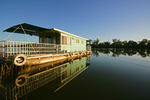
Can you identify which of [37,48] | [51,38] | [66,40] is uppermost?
[51,38]

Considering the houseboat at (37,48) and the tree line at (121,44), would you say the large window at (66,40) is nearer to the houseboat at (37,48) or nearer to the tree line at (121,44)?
the houseboat at (37,48)

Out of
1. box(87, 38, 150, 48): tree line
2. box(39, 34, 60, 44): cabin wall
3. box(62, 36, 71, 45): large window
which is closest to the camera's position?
box(62, 36, 71, 45): large window

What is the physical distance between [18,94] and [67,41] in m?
7.91

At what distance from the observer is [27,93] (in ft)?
8.94

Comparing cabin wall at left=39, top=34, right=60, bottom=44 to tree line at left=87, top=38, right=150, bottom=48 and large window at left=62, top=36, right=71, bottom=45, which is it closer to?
large window at left=62, top=36, right=71, bottom=45

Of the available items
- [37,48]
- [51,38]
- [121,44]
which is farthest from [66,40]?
[121,44]

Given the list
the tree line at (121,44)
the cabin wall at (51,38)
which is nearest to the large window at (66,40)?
the cabin wall at (51,38)

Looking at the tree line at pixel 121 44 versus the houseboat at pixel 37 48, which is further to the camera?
the tree line at pixel 121 44

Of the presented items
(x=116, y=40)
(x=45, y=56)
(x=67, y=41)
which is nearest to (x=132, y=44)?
(x=116, y=40)

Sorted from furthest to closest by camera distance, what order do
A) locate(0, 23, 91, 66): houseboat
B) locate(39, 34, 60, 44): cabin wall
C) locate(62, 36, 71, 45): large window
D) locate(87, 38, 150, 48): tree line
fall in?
locate(87, 38, 150, 48): tree line, locate(39, 34, 60, 44): cabin wall, locate(62, 36, 71, 45): large window, locate(0, 23, 91, 66): houseboat

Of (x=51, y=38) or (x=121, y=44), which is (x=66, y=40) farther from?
(x=121, y=44)

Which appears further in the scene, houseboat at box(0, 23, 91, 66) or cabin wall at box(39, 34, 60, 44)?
cabin wall at box(39, 34, 60, 44)

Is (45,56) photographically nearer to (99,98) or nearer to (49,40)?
(49,40)

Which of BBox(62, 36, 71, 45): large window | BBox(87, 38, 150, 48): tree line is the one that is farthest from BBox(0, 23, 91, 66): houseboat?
BBox(87, 38, 150, 48): tree line
